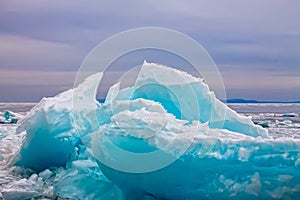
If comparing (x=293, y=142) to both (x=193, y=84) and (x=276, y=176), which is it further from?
(x=193, y=84)

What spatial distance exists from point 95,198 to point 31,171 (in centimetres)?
199

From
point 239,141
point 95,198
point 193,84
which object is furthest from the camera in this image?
point 193,84

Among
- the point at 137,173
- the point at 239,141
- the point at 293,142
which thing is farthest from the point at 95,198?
the point at 293,142

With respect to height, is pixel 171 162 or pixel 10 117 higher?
pixel 171 162

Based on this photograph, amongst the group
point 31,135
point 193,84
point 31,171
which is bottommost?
point 31,171

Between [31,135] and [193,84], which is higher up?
[193,84]

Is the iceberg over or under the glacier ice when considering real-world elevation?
under

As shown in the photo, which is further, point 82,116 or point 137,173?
point 82,116

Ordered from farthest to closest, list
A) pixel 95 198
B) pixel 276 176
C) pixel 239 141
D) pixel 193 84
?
pixel 193 84 → pixel 95 198 → pixel 239 141 → pixel 276 176

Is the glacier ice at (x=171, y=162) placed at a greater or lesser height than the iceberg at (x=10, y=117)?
greater

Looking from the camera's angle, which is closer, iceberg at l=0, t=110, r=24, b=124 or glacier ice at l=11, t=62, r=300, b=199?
glacier ice at l=11, t=62, r=300, b=199

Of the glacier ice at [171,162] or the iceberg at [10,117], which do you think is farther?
the iceberg at [10,117]

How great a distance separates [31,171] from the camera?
6883mm

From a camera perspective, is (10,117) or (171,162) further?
(10,117)
